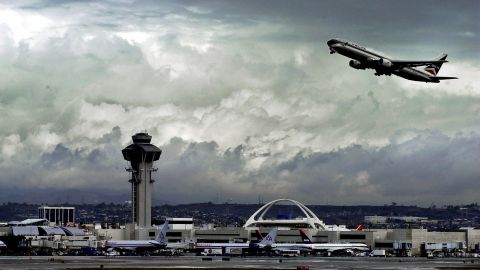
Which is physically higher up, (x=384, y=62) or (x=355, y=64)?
(x=384, y=62)

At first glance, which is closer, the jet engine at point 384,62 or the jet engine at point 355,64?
the jet engine at point 384,62

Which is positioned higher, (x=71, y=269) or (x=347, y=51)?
(x=347, y=51)

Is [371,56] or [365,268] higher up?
[371,56]

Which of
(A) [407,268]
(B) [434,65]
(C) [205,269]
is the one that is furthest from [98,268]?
(B) [434,65]

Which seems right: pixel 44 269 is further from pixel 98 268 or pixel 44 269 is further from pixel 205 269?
pixel 205 269

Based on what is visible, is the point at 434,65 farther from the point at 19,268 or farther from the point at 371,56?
the point at 19,268

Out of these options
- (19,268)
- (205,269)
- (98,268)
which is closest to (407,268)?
(205,269)

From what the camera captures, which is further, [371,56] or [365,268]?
[365,268]

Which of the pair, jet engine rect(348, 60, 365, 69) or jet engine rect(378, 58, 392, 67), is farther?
jet engine rect(348, 60, 365, 69)

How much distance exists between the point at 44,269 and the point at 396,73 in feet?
231

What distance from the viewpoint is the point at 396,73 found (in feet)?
581

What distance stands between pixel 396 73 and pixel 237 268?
150ft

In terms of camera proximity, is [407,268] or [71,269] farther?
[407,268]

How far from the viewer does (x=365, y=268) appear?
187250 millimetres
